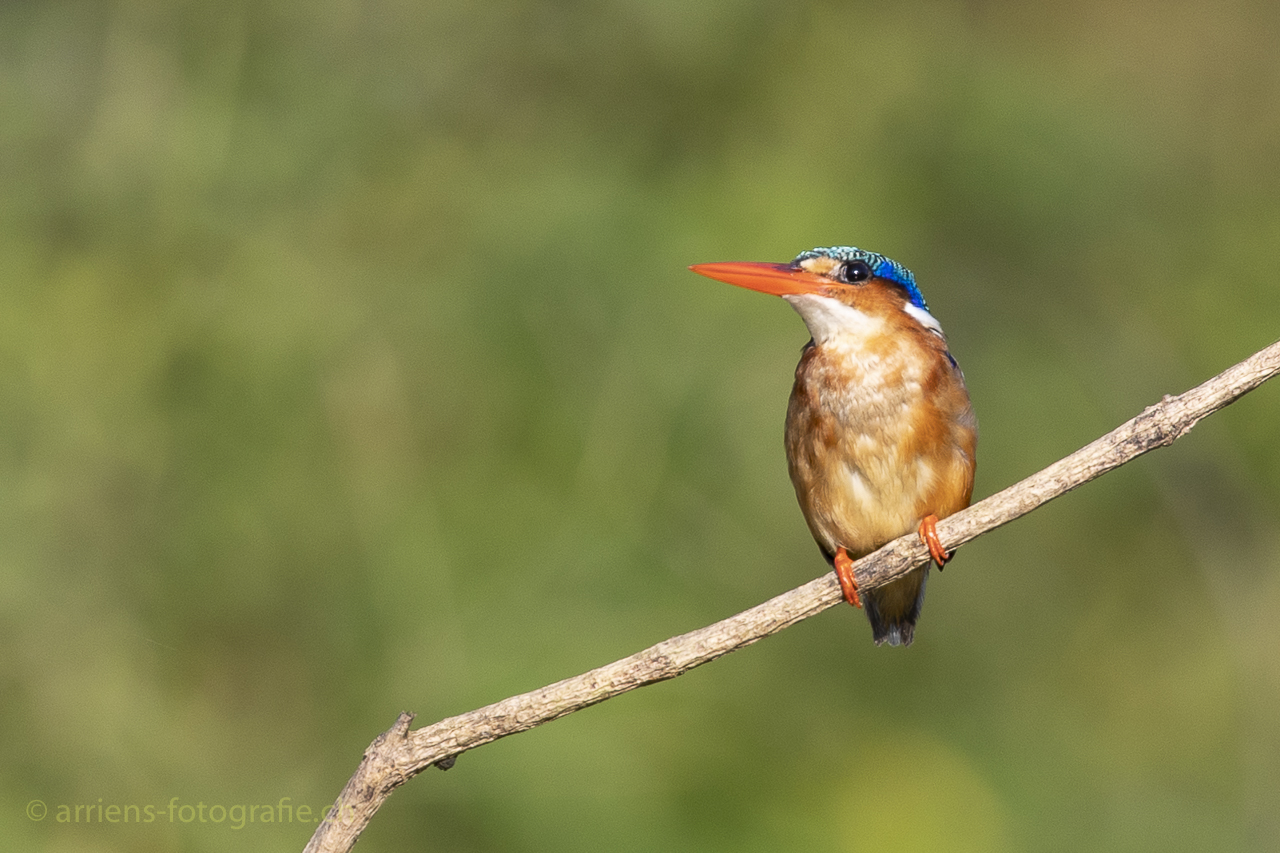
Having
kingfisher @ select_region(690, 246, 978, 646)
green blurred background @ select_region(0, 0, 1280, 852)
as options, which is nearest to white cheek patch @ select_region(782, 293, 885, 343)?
kingfisher @ select_region(690, 246, 978, 646)

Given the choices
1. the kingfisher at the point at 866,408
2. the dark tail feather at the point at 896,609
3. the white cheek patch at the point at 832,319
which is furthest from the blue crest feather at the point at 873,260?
the dark tail feather at the point at 896,609

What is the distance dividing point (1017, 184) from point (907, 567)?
3706 millimetres

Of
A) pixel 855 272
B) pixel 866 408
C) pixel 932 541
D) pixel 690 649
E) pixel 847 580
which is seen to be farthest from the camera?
pixel 855 272

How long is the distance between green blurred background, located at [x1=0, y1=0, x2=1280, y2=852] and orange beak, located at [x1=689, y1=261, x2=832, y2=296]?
6.56 feet

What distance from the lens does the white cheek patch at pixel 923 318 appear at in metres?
3.46

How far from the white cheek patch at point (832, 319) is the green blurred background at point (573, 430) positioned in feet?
6.42

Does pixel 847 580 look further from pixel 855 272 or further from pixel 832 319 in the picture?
pixel 855 272

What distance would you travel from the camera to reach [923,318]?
351 centimetres

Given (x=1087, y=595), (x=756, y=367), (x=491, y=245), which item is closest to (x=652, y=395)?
(x=756, y=367)

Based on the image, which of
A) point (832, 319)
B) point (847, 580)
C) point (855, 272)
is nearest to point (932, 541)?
point (847, 580)

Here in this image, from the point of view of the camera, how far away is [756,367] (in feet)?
17.8

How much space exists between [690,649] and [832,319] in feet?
4.01

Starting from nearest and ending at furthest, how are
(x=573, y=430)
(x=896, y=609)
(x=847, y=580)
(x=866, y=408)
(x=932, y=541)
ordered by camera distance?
(x=847, y=580) < (x=932, y=541) < (x=866, y=408) < (x=896, y=609) < (x=573, y=430)

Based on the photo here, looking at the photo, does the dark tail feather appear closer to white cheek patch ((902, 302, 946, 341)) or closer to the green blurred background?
white cheek patch ((902, 302, 946, 341))
